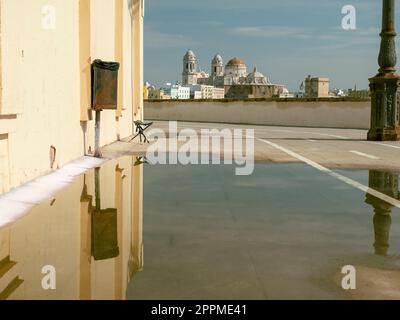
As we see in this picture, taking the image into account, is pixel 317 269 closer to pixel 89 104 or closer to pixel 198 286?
pixel 198 286

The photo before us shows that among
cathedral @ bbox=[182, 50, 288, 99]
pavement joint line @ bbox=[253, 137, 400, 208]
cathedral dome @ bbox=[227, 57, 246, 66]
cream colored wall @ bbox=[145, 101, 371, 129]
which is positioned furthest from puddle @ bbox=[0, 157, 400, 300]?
cathedral dome @ bbox=[227, 57, 246, 66]

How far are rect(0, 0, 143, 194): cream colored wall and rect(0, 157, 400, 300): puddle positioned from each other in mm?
943

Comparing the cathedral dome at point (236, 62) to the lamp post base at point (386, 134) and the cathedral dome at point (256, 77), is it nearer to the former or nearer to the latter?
the cathedral dome at point (256, 77)

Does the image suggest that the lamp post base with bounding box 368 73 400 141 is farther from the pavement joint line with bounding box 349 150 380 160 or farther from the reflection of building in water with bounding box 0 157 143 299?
the reflection of building in water with bounding box 0 157 143 299

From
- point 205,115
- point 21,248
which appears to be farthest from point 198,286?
point 205,115

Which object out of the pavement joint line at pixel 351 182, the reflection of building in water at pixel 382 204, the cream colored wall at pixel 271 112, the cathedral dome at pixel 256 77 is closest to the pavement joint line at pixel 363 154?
the pavement joint line at pixel 351 182

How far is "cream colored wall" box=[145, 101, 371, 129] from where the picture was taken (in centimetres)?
2748

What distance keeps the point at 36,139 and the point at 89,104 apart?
335 cm

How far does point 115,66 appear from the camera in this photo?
36.2ft

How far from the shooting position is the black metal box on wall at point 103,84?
35.0 feet

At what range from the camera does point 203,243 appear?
4398 mm

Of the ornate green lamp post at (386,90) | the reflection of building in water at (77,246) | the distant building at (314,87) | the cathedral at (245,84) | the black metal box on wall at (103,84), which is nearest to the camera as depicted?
the reflection of building in water at (77,246)

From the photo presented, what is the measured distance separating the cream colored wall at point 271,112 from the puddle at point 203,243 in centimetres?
2080

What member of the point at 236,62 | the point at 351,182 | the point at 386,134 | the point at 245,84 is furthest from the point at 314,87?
the point at 236,62
